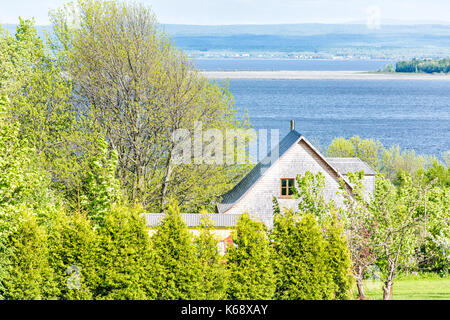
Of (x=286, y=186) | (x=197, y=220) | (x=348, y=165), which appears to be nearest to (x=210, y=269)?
(x=197, y=220)

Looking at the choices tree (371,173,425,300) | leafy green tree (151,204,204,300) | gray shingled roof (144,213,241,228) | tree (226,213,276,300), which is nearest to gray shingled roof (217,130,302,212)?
gray shingled roof (144,213,241,228)

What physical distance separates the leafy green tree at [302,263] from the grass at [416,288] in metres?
5.71

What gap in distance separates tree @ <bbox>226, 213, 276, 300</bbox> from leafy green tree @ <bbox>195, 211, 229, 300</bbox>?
314 mm

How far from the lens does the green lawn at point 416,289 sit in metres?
25.1

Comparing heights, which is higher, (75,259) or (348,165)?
(348,165)

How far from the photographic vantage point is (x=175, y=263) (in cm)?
1909

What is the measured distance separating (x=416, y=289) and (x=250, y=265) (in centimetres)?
1186

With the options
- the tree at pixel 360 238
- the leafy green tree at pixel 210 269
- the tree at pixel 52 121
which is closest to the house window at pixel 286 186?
the tree at pixel 360 238

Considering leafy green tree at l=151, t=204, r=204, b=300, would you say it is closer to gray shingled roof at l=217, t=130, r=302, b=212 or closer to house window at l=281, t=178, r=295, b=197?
gray shingled roof at l=217, t=130, r=302, b=212

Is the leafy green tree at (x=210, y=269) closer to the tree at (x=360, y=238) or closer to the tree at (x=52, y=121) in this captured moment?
the tree at (x=360, y=238)

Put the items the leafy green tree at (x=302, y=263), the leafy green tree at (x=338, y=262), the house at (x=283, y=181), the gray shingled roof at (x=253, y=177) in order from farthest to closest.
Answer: the gray shingled roof at (x=253, y=177) → the house at (x=283, y=181) → the leafy green tree at (x=338, y=262) → the leafy green tree at (x=302, y=263)

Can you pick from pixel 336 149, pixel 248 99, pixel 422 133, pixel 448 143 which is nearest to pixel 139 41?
pixel 336 149

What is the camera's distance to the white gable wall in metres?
30.9

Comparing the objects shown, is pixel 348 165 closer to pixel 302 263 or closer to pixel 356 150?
pixel 302 263
